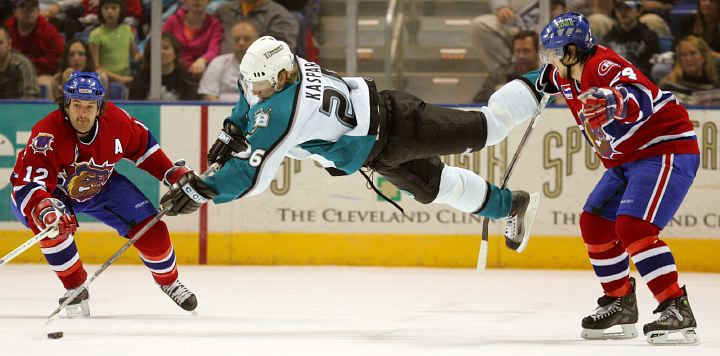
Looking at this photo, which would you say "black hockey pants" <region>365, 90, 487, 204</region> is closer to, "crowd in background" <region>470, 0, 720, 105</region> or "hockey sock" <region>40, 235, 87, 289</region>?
"hockey sock" <region>40, 235, 87, 289</region>

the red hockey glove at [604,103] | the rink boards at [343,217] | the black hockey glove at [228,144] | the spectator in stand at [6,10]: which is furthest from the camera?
the spectator in stand at [6,10]

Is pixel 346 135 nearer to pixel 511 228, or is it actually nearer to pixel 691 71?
pixel 511 228

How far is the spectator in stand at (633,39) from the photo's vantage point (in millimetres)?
7523

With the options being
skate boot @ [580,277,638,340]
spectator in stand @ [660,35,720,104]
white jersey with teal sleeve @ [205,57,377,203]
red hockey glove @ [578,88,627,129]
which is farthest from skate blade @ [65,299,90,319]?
spectator in stand @ [660,35,720,104]

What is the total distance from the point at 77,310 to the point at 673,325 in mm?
2521

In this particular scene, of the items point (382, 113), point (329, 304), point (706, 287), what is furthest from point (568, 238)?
point (382, 113)

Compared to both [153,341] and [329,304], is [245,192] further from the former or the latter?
[329,304]

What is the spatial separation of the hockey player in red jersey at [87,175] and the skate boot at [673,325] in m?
2.01

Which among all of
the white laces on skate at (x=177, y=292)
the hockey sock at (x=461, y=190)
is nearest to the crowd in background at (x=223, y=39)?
the hockey sock at (x=461, y=190)

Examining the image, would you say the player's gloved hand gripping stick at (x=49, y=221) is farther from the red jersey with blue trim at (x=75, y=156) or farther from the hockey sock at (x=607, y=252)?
the hockey sock at (x=607, y=252)

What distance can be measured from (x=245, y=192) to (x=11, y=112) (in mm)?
3695

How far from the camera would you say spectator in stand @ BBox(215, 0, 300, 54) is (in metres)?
7.77

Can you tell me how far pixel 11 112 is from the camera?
7.43 meters

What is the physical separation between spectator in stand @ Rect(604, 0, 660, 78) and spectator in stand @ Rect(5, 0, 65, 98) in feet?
12.3
